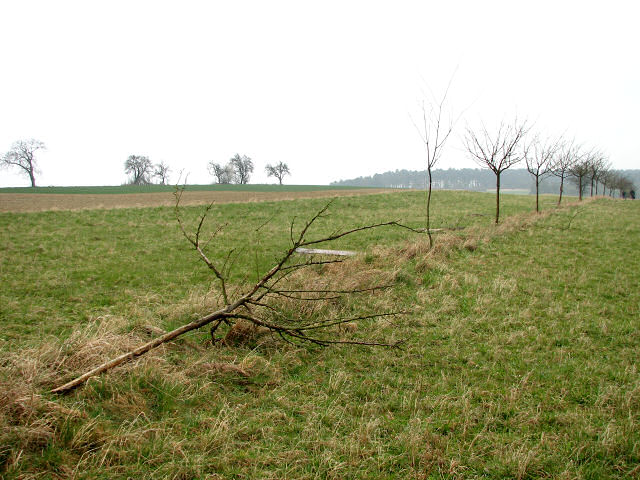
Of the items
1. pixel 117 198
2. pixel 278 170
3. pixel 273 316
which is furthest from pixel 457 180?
pixel 273 316

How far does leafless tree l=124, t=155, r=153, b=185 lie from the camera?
71.2 meters

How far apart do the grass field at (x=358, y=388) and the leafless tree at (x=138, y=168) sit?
71.4m

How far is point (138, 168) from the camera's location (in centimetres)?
7175

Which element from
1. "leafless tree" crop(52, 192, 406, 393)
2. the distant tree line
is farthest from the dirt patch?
the distant tree line

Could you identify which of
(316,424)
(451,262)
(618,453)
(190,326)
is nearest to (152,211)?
(451,262)

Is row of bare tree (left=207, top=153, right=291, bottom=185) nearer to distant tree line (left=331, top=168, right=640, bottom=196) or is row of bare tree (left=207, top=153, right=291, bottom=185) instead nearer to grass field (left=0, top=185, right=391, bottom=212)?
grass field (left=0, top=185, right=391, bottom=212)

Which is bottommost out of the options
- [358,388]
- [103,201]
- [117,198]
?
[358,388]

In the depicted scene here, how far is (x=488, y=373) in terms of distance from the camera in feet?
12.8

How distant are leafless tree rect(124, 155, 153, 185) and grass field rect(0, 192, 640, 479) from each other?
7136 cm

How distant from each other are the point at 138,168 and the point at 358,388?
3104 inches

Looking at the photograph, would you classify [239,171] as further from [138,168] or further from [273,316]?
[273,316]

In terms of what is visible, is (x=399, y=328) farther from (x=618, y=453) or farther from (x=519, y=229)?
(x=519, y=229)

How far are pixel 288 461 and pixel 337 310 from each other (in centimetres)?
333

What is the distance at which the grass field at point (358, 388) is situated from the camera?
251cm
